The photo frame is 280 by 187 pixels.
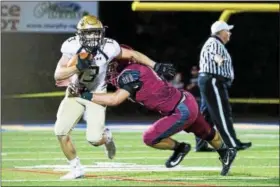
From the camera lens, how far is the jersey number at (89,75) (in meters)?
8.60

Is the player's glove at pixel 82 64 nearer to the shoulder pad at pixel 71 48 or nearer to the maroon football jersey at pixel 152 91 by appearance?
the shoulder pad at pixel 71 48

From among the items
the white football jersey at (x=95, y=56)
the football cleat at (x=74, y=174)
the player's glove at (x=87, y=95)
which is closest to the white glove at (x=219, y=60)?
the white football jersey at (x=95, y=56)

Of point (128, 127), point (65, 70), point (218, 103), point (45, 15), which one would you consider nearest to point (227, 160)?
point (218, 103)

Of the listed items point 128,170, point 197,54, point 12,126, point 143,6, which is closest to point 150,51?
point 197,54

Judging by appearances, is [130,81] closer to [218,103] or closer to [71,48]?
[71,48]

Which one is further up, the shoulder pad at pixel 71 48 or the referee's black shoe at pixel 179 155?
the shoulder pad at pixel 71 48

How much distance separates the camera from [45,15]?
21484mm

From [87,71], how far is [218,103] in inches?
99.7

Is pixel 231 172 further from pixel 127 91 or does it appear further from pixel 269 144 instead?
pixel 269 144

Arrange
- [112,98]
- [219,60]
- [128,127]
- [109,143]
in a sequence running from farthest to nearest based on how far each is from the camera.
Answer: [128,127], [219,60], [109,143], [112,98]

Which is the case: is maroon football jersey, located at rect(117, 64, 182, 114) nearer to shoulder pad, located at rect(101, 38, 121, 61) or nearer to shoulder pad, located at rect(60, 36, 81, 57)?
shoulder pad, located at rect(101, 38, 121, 61)

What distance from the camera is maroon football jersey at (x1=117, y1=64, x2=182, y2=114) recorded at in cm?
863

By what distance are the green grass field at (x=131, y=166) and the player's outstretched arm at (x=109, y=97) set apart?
2.16 feet

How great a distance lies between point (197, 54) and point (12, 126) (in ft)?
22.0
